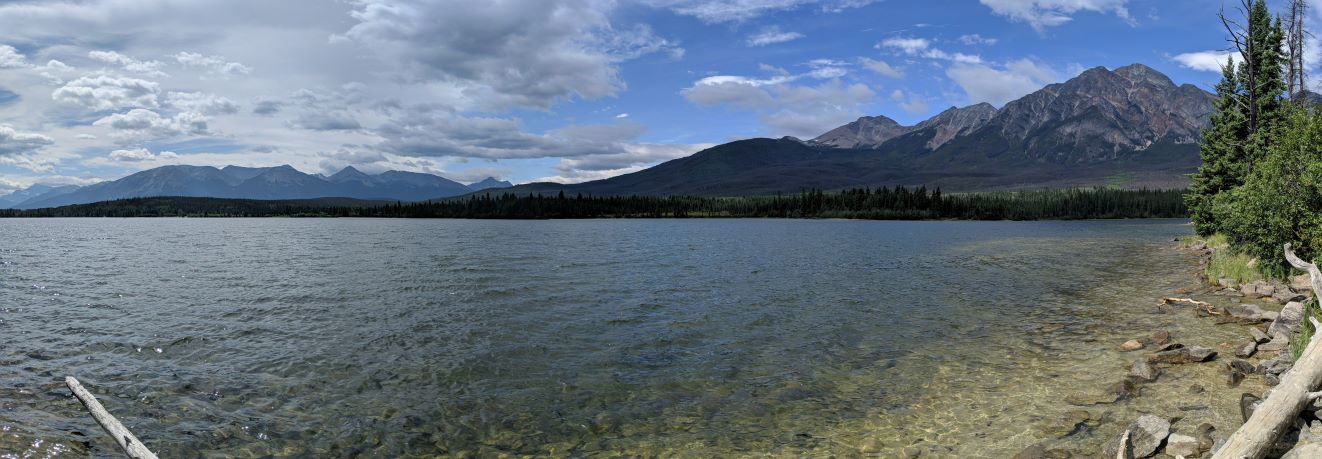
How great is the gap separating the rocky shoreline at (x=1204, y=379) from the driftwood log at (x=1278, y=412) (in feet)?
1.20

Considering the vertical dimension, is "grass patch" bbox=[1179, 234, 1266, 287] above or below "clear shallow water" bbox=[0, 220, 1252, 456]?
above

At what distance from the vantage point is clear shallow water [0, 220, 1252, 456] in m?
14.2

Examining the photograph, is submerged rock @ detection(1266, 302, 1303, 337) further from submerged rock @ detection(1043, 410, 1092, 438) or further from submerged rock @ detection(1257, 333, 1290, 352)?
submerged rock @ detection(1043, 410, 1092, 438)

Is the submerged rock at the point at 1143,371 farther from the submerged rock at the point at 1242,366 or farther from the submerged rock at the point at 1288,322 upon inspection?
the submerged rock at the point at 1288,322

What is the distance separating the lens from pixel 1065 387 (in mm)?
16984

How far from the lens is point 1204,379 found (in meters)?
16.8

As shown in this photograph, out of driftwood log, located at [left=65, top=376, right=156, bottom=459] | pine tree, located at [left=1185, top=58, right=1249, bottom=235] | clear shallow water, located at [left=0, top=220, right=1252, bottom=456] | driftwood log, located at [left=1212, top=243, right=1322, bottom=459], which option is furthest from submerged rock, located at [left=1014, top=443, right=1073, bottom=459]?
pine tree, located at [left=1185, top=58, right=1249, bottom=235]

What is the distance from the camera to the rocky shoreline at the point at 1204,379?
38.8ft

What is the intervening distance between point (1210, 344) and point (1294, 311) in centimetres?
290

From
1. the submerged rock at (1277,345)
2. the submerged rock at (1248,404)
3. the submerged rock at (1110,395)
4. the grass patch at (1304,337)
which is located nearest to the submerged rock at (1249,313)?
the grass patch at (1304,337)

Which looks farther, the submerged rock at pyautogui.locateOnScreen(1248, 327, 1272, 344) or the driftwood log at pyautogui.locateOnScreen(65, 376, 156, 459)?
the submerged rock at pyautogui.locateOnScreen(1248, 327, 1272, 344)

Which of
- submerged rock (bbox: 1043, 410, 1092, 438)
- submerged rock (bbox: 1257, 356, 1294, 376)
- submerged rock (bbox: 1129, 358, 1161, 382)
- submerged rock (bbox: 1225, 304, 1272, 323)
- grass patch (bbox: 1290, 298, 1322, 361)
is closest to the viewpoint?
submerged rock (bbox: 1043, 410, 1092, 438)

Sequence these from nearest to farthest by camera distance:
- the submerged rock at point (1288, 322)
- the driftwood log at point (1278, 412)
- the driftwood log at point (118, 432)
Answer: the driftwood log at point (118, 432) → the driftwood log at point (1278, 412) → the submerged rock at point (1288, 322)

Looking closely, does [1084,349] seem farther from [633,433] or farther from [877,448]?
[633,433]
